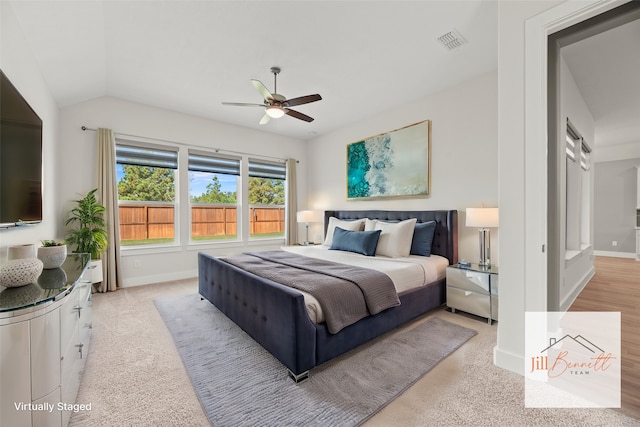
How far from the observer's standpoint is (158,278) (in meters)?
4.48

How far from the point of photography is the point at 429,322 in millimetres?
2842

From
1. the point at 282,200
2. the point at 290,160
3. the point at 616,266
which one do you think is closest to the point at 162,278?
the point at 282,200

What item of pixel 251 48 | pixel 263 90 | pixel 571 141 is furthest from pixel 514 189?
pixel 251 48

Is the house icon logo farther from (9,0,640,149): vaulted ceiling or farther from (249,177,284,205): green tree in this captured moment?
(249,177,284,205): green tree

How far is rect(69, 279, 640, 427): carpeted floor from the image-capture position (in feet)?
5.02

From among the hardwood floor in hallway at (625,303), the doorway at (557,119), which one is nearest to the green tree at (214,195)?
the doorway at (557,119)

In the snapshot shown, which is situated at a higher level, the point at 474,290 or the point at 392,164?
the point at 392,164

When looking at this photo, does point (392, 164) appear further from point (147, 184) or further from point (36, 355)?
point (36, 355)

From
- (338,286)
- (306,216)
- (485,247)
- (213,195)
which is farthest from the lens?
(306,216)

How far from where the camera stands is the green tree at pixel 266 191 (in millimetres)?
5621

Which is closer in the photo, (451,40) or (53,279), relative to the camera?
(53,279)

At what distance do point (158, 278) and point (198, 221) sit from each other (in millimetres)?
1148

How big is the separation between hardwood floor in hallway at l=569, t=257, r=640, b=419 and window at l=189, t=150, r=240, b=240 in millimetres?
5264

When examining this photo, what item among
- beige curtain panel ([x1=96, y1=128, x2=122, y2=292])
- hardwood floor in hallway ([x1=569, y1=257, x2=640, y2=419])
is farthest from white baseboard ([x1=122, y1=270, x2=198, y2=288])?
hardwood floor in hallway ([x1=569, y1=257, x2=640, y2=419])
